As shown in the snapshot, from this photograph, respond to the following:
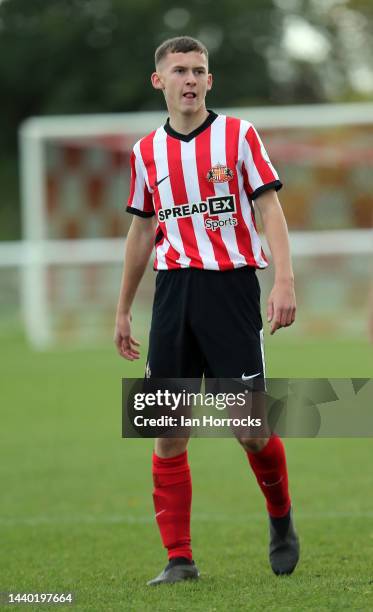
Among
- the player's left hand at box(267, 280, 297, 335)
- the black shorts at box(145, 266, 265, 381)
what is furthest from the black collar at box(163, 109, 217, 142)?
the player's left hand at box(267, 280, 297, 335)

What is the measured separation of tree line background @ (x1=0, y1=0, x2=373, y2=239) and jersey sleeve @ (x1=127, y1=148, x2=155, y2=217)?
1465 inches

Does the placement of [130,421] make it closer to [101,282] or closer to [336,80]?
[101,282]

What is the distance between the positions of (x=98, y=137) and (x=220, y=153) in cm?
1615

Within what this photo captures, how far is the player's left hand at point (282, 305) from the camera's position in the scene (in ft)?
15.8

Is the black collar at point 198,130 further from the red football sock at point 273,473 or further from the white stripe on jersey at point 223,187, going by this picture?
the red football sock at point 273,473

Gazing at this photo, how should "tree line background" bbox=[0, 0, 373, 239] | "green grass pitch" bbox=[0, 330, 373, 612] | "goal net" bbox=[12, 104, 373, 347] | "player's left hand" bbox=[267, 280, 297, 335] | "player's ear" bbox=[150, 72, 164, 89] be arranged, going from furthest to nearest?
"tree line background" bbox=[0, 0, 373, 239] < "goal net" bbox=[12, 104, 373, 347] < "player's ear" bbox=[150, 72, 164, 89] < "green grass pitch" bbox=[0, 330, 373, 612] < "player's left hand" bbox=[267, 280, 297, 335]

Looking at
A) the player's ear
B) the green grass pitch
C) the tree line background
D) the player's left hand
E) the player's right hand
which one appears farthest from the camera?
the tree line background

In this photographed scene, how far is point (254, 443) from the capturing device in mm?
5117

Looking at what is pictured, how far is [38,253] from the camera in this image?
19.3 meters

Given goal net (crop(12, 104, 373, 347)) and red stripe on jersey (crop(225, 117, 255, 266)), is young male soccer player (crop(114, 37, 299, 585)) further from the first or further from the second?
goal net (crop(12, 104, 373, 347))

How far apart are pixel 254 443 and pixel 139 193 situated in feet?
3.47

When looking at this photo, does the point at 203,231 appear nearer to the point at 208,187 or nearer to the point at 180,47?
the point at 208,187

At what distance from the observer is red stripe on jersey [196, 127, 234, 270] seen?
197 inches

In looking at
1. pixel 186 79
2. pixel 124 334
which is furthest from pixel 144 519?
pixel 186 79
